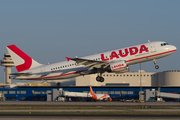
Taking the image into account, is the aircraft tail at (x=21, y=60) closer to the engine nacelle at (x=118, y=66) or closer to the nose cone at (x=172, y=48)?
the engine nacelle at (x=118, y=66)

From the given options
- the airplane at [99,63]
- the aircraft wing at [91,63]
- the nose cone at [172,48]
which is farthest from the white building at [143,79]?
the nose cone at [172,48]

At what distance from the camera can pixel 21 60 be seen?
64875mm

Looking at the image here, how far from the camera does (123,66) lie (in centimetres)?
5744

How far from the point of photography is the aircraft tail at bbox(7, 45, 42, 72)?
A: 64562mm

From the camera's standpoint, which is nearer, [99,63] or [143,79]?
[99,63]

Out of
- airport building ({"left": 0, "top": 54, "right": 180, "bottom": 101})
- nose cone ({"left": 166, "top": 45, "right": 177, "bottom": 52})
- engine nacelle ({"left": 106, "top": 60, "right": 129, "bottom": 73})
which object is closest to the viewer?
engine nacelle ({"left": 106, "top": 60, "right": 129, "bottom": 73})

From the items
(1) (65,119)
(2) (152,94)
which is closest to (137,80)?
(2) (152,94)

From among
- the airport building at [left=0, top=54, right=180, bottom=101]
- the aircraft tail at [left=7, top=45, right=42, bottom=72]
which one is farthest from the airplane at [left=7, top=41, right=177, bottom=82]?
the airport building at [left=0, top=54, right=180, bottom=101]

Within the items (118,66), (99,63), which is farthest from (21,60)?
(118,66)

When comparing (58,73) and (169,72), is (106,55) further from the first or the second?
(169,72)

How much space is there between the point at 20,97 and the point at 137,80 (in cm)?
6002

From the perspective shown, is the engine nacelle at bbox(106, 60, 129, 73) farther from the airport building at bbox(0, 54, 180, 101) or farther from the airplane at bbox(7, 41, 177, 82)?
the airport building at bbox(0, 54, 180, 101)

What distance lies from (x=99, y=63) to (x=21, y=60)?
1791cm

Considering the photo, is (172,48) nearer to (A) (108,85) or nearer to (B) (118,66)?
(B) (118,66)
